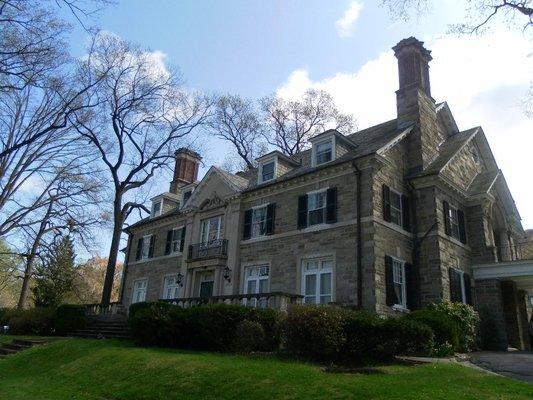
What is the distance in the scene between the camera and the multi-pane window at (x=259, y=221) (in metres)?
20.9

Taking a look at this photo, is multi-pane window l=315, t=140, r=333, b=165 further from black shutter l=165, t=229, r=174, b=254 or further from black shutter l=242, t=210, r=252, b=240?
black shutter l=165, t=229, r=174, b=254

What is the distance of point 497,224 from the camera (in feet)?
76.2

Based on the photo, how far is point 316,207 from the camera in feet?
61.9

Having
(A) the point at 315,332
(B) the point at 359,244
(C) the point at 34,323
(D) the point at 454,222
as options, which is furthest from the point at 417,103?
(C) the point at 34,323

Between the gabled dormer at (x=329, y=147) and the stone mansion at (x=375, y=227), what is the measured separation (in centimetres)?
6

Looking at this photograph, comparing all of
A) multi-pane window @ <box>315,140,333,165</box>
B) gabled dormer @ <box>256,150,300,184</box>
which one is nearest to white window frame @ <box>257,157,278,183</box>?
Answer: gabled dormer @ <box>256,150,300,184</box>

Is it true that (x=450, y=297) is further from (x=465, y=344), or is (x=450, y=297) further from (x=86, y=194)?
(x=86, y=194)

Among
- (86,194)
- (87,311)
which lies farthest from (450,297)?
(86,194)

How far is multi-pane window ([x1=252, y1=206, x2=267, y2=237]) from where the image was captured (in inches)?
823

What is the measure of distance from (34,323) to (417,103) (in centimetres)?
2154

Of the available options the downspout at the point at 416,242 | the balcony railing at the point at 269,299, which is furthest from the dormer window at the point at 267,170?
the balcony railing at the point at 269,299

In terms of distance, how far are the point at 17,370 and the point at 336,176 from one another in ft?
42.7

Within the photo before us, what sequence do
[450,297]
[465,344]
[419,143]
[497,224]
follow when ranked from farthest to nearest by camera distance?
[497,224] < [419,143] < [450,297] < [465,344]

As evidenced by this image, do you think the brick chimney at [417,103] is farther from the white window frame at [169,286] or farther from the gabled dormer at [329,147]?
the white window frame at [169,286]
